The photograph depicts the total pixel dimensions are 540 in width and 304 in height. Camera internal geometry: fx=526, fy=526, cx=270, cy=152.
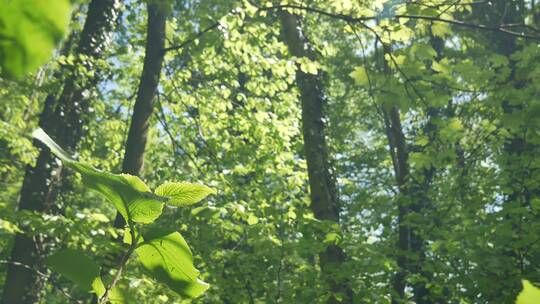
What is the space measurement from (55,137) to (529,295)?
6.96 meters

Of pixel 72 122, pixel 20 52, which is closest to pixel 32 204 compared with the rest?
pixel 72 122

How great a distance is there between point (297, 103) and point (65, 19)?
37.5 ft

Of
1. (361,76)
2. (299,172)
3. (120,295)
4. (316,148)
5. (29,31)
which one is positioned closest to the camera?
(29,31)

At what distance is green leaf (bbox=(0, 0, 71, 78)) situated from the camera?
250 millimetres

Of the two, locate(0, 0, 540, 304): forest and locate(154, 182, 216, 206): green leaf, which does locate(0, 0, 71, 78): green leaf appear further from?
locate(0, 0, 540, 304): forest

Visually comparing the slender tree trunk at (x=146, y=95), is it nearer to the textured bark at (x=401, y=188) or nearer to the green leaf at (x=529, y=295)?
the textured bark at (x=401, y=188)

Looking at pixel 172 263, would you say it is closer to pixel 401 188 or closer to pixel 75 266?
pixel 75 266

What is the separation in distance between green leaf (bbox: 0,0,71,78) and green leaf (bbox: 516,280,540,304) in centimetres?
28

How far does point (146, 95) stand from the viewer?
261 inches

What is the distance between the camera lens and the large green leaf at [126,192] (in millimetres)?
611

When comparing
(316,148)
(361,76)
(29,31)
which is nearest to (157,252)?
(29,31)

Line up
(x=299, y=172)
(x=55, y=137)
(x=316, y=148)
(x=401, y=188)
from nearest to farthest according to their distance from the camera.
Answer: (x=316, y=148), (x=55, y=137), (x=299, y=172), (x=401, y=188)

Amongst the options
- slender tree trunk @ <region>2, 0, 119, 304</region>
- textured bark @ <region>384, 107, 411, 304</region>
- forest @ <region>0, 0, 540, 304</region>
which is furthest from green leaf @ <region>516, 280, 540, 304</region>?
textured bark @ <region>384, 107, 411, 304</region>

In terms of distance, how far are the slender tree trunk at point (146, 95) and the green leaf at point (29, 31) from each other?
5.98m
